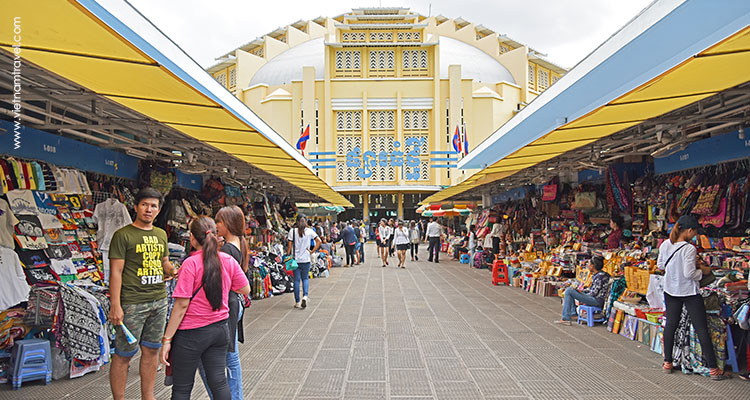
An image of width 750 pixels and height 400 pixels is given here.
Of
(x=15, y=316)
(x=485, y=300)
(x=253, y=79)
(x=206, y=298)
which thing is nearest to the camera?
(x=206, y=298)

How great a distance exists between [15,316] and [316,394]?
2.74 m

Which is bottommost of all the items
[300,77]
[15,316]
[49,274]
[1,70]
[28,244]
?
[15,316]

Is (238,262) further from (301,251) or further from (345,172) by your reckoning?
(345,172)

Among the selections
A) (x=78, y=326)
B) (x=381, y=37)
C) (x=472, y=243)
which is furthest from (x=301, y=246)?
(x=381, y=37)

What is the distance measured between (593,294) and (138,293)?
5815 millimetres

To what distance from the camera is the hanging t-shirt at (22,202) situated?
4.55 metres

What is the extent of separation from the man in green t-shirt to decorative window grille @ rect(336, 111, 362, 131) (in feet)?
94.0

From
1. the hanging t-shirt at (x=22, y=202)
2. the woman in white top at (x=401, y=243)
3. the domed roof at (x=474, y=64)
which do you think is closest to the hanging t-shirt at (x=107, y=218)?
the hanging t-shirt at (x=22, y=202)

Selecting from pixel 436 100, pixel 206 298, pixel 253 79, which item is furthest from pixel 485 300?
pixel 253 79

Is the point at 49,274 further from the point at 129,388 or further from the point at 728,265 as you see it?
the point at 728,265

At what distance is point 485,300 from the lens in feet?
29.2

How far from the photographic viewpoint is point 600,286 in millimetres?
6918

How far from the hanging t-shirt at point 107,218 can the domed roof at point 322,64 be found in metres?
32.4

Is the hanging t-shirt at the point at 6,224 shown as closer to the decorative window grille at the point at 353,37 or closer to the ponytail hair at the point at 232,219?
the ponytail hair at the point at 232,219
